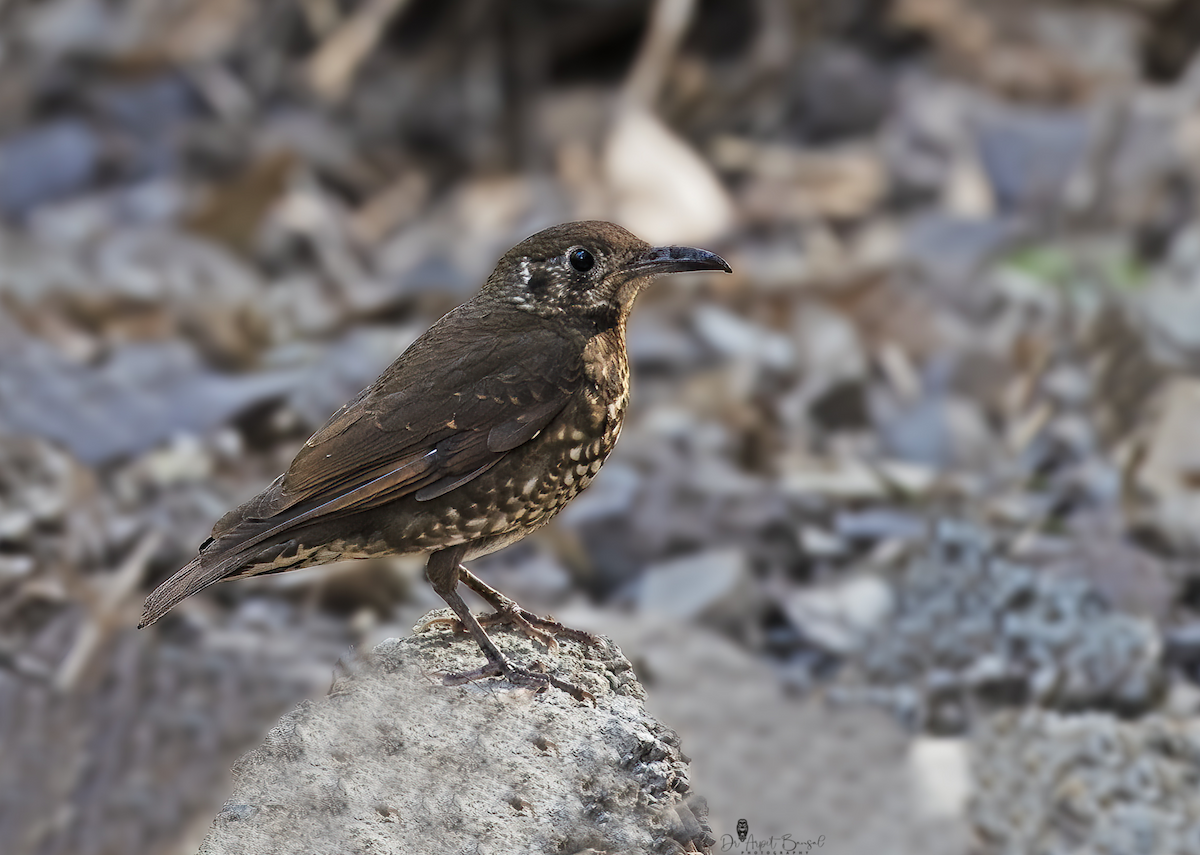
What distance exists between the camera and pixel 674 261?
3.82m

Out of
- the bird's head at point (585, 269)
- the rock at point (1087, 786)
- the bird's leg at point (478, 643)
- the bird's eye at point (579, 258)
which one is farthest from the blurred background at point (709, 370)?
the bird's eye at point (579, 258)

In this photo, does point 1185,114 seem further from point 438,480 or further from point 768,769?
point 438,480

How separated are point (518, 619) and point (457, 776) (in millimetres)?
712

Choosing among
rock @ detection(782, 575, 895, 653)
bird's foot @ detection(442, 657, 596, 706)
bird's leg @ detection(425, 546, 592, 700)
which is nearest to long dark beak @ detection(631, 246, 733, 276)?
bird's leg @ detection(425, 546, 592, 700)

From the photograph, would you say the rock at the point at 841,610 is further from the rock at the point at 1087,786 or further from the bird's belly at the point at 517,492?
the bird's belly at the point at 517,492

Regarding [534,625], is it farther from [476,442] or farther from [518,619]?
[476,442]

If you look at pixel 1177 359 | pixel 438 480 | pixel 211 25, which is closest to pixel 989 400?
pixel 1177 359

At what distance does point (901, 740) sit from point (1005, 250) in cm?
457

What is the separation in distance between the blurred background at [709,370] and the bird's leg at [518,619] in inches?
14.2

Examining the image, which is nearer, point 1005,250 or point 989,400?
point 989,400

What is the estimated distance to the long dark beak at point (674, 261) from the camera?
3.80 m

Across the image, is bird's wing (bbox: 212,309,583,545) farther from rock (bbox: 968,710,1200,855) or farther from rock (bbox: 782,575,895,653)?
rock (bbox: 782,575,895,653)

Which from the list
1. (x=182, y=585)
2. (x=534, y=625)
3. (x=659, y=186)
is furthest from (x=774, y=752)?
(x=659, y=186)

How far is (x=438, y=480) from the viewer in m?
3.65
